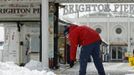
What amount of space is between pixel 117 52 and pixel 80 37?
67.6 meters

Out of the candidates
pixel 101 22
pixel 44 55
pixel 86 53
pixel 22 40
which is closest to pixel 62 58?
pixel 22 40

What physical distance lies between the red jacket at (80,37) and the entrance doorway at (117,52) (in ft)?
212

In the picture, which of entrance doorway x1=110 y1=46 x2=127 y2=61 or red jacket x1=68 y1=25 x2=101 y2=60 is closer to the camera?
red jacket x1=68 y1=25 x2=101 y2=60

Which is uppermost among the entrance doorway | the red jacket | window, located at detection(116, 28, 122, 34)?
the red jacket

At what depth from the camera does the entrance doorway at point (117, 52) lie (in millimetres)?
76125

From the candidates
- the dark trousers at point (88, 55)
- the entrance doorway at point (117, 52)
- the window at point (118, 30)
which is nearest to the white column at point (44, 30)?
the dark trousers at point (88, 55)

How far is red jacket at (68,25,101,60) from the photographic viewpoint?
10977 mm

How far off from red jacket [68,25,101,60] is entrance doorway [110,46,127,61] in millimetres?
64686

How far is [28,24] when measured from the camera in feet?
68.4

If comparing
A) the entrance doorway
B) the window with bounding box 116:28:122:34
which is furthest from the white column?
the entrance doorway

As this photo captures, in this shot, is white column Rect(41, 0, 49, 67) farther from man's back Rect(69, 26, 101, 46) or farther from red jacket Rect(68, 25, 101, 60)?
man's back Rect(69, 26, 101, 46)

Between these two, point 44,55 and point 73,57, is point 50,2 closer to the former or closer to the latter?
point 44,55

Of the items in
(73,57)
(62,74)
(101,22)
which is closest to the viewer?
(73,57)

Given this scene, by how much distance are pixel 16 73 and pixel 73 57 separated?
1.43 meters
